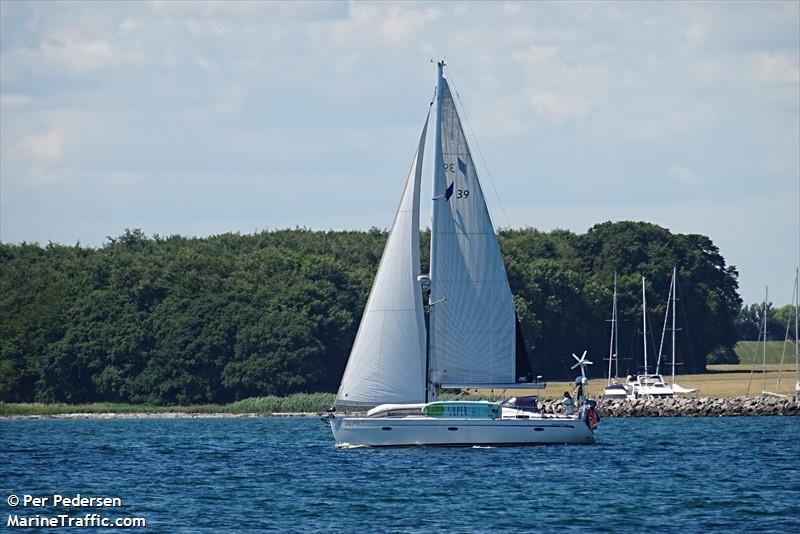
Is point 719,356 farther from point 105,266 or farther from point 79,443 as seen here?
point 79,443

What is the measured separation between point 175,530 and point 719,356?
127043mm

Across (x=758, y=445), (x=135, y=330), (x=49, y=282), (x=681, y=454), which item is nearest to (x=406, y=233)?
(x=681, y=454)

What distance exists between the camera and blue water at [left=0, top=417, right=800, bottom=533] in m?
43.7

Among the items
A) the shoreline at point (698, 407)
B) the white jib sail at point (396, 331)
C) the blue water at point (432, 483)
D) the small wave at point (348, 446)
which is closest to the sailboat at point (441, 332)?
the white jib sail at point (396, 331)

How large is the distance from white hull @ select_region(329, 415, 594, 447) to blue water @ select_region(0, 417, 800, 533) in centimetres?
58

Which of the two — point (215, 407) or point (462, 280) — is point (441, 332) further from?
point (215, 407)

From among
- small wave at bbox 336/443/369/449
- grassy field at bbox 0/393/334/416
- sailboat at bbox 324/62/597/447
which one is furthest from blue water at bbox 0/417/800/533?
grassy field at bbox 0/393/334/416

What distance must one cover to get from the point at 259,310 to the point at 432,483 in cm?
7541

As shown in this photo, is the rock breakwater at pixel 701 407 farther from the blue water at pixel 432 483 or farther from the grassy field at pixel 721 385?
the blue water at pixel 432 483

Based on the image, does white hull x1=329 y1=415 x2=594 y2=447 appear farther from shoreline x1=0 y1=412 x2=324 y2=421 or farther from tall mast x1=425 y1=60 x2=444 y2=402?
shoreline x1=0 y1=412 x2=324 y2=421

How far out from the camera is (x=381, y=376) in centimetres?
6041

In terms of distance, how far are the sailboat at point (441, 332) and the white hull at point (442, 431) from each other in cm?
5

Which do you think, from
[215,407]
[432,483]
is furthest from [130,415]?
[432,483]

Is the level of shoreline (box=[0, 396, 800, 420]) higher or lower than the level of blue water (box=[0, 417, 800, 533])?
higher
